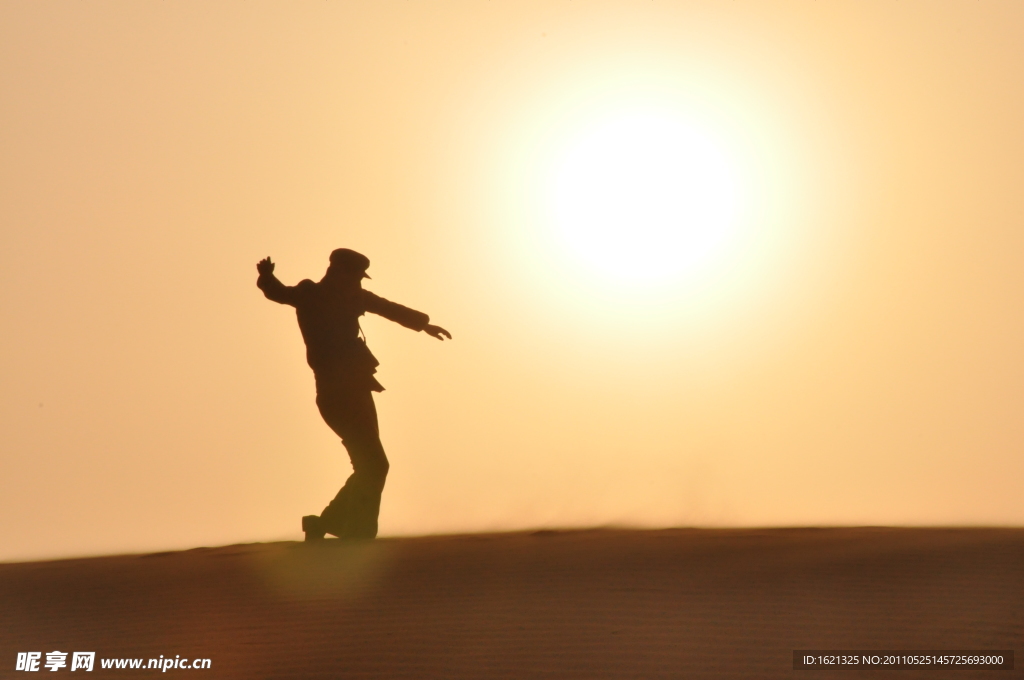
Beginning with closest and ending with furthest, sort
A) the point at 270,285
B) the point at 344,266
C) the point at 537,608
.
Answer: the point at 537,608 < the point at 270,285 < the point at 344,266

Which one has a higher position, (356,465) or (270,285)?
(270,285)

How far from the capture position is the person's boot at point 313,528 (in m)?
8.80

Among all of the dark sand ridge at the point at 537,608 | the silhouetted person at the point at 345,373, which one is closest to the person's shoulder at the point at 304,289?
the silhouetted person at the point at 345,373

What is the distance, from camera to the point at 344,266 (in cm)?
902

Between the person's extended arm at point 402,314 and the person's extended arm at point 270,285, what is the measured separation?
0.68 metres

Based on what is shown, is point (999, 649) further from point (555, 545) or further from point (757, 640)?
point (555, 545)

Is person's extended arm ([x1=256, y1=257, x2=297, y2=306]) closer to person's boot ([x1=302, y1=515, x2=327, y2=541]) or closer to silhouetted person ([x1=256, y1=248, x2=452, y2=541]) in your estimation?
silhouetted person ([x1=256, y1=248, x2=452, y2=541])

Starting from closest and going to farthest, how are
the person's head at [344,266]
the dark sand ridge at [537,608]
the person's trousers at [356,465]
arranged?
the dark sand ridge at [537,608] < the person's trousers at [356,465] < the person's head at [344,266]

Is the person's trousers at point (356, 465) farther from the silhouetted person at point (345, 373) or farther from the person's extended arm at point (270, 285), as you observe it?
the person's extended arm at point (270, 285)

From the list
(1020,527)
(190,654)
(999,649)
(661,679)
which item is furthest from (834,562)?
(190,654)

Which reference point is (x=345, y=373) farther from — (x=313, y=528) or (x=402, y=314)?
(x=313, y=528)

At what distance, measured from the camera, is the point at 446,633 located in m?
5.80

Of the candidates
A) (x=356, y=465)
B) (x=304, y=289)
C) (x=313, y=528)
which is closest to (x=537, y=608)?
(x=356, y=465)

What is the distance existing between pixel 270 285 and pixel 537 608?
4.02m
